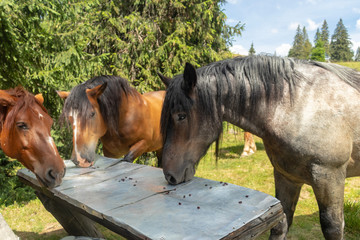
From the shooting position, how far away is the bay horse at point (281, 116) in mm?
1750

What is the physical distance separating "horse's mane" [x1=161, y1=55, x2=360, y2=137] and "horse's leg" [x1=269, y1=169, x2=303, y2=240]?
91 centimetres

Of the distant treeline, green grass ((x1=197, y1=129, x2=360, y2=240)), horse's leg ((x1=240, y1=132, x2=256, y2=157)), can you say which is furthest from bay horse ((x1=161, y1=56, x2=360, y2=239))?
the distant treeline

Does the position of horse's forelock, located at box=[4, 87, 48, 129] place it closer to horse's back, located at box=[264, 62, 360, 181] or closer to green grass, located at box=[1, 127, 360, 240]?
green grass, located at box=[1, 127, 360, 240]

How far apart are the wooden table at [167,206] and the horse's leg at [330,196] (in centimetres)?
62

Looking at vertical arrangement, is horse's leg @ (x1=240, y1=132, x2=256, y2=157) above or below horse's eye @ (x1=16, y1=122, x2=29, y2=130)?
below

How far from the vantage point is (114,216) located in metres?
1.34

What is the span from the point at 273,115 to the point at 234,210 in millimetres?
860

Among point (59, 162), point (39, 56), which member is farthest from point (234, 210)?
point (39, 56)

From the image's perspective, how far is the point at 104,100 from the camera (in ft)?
10.3

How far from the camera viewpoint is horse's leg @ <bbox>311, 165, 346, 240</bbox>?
1.78 m

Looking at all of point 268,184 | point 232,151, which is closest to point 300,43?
point 232,151

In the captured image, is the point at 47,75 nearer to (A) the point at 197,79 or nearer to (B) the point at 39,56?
(B) the point at 39,56

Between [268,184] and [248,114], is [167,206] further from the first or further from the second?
[268,184]

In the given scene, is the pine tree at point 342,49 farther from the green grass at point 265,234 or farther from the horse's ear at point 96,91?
the horse's ear at point 96,91
